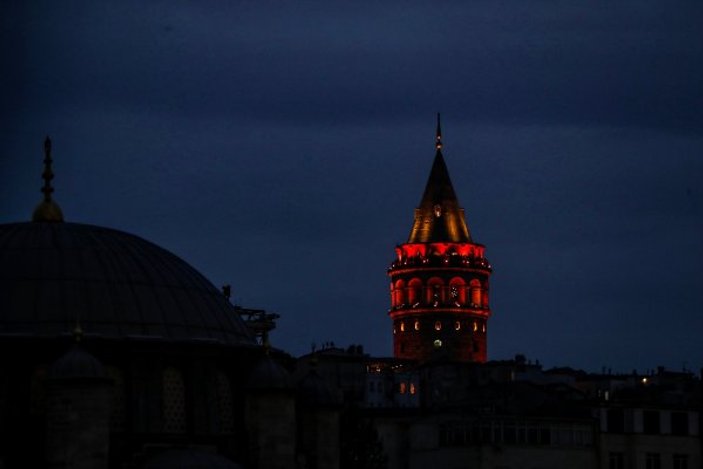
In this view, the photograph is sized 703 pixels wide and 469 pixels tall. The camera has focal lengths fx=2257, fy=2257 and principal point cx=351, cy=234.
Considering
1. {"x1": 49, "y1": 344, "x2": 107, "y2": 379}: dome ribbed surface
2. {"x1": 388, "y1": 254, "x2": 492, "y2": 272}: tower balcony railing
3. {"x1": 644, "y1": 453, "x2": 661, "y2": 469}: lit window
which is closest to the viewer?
{"x1": 49, "y1": 344, "x2": 107, "y2": 379}: dome ribbed surface

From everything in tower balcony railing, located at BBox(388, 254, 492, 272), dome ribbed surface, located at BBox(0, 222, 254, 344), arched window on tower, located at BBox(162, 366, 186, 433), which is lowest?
arched window on tower, located at BBox(162, 366, 186, 433)

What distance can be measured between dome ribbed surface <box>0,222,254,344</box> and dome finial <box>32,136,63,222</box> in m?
0.68

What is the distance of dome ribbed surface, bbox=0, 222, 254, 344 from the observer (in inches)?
2606

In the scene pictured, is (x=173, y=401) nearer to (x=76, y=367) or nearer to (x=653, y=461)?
(x=76, y=367)

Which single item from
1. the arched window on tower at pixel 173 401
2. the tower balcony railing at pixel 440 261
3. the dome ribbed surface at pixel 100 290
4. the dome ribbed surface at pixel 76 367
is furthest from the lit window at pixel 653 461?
the tower balcony railing at pixel 440 261

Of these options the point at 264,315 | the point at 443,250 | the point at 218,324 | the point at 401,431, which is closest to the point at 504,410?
the point at 401,431

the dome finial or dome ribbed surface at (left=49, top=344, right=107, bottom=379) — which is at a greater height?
the dome finial

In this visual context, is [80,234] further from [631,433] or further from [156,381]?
[631,433]

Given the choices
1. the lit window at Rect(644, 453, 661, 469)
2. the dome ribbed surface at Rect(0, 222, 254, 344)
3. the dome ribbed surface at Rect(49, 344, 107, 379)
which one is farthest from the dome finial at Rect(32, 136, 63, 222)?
the lit window at Rect(644, 453, 661, 469)

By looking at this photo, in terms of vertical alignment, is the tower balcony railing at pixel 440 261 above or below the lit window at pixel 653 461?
above

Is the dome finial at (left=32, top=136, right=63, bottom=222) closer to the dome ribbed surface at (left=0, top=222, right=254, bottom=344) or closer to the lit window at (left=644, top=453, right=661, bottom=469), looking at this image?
the dome ribbed surface at (left=0, top=222, right=254, bottom=344)

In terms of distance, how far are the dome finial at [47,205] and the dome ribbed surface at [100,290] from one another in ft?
2.24

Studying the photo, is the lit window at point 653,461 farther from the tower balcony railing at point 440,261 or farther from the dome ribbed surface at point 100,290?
the tower balcony railing at point 440,261

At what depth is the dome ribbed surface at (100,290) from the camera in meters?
66.2
